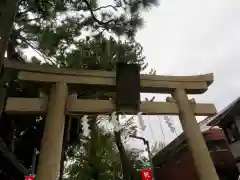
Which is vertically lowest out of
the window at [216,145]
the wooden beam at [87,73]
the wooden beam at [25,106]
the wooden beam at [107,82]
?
the wooden beam at [25,106]

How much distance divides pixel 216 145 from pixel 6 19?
13540mm

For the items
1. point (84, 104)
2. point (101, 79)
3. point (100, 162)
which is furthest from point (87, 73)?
point (100, 162)

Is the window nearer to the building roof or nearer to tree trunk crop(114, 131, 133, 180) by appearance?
the building roof

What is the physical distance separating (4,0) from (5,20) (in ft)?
1.87

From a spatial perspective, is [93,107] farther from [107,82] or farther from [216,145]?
[216,145]

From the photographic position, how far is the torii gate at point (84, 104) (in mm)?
3506

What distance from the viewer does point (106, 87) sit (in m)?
4.30

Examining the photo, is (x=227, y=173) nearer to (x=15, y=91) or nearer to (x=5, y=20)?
(x=15, y=91)

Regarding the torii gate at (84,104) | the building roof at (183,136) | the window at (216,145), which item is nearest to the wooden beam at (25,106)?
the torii gate at (84,104)

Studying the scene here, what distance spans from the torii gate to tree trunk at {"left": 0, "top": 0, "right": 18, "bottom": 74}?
1.18 feet

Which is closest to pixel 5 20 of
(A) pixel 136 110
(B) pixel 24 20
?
(B) pixel 24 20

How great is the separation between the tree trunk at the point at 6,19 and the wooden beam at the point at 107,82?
63 cm

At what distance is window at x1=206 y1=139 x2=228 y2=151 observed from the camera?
14.3m

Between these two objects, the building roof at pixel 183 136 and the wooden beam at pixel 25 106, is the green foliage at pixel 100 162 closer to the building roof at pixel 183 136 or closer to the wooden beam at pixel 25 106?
the building roof at pixel 183 136
